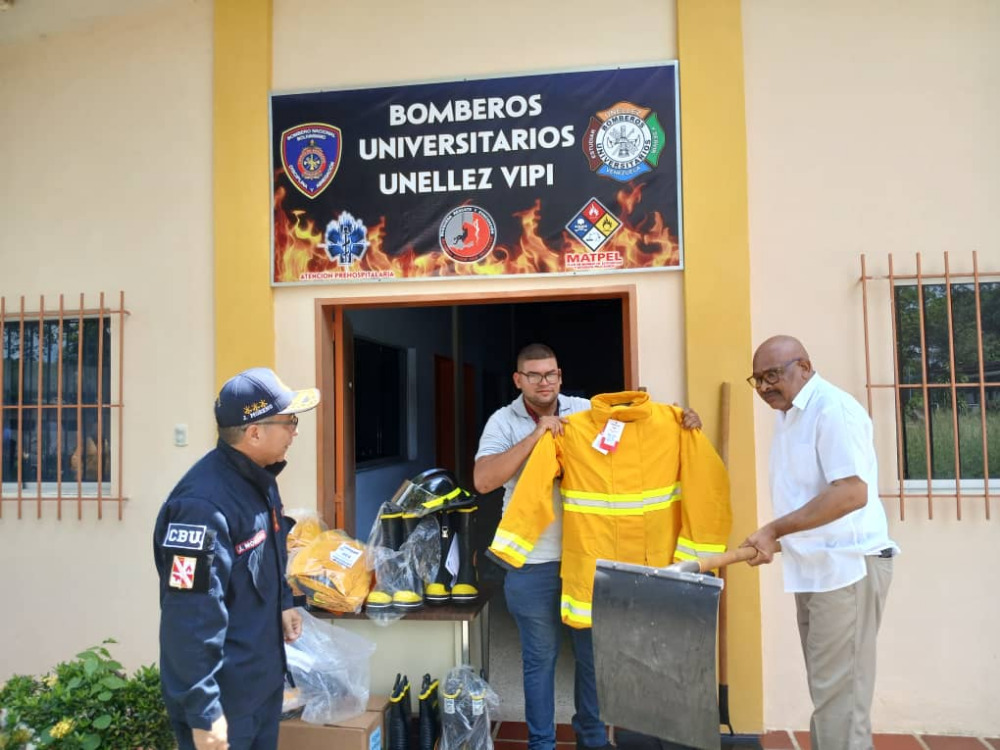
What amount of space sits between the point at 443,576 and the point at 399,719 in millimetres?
688

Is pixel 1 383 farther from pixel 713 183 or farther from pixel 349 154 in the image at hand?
pixel 713 183

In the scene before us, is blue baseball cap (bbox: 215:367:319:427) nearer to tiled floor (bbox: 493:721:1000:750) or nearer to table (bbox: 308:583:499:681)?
table (bbox: 308:583:499:681)

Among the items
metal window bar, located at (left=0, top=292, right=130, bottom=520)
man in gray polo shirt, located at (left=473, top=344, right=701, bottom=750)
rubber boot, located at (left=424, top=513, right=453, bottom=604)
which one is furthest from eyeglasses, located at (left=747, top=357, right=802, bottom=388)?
metal window bar, located at (left=0, top=292, right=130, bottom=520)

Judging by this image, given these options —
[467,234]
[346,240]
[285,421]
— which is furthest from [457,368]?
[285,421]

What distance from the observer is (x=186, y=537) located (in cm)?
201

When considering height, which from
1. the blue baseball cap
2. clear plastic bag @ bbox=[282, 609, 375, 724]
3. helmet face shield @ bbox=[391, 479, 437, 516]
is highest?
the blue baseball cap

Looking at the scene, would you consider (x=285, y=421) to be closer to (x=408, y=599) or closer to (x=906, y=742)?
(x=408, y=599)

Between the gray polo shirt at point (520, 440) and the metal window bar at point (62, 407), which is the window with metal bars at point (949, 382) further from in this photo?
the metal window bar at point (62, 407)

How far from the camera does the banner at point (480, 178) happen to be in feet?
12.7

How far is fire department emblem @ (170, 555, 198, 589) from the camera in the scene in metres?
1.97

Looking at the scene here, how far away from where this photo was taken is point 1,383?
448 centimetres

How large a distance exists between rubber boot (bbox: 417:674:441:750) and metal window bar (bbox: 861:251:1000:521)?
8.04ft

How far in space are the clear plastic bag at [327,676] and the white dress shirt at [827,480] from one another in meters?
1.94

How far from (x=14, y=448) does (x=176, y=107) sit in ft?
7.60
